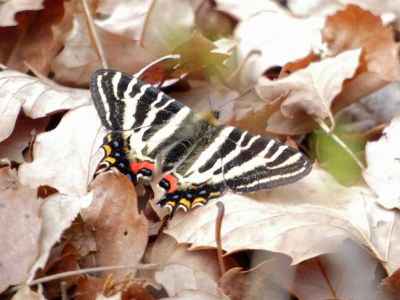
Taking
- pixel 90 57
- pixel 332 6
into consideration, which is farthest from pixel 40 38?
pixel 332 6

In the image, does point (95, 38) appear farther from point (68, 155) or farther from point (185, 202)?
point (185, 202)

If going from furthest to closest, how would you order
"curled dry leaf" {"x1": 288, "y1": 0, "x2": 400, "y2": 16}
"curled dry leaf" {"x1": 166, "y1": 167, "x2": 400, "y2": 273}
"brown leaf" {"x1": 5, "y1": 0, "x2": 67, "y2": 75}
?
"curled dry leaf" {"x1": 288, "y1": 0, "x2": 400, "y2": 16} → "brown leaf" {"x1": 5, "y1": 0, "x2": 67, "y2": 75} → "curled dry leaf" {"x1": 166, "y1": 167, "x2": 400, "y2": 273}

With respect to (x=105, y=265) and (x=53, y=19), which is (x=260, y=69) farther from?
(x=105, y=265)

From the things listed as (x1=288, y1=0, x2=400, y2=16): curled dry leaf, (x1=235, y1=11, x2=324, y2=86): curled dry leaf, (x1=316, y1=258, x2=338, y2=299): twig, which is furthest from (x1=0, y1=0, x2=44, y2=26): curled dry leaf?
(x1=316, y1=258, x2=338, y2=299): twig

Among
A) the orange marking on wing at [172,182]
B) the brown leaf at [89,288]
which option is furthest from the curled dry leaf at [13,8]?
the brown leaf at [89,288]

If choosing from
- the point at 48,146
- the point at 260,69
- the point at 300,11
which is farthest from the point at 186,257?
the point at 300,11

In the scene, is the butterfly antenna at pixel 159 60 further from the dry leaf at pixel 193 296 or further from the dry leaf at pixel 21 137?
the dry leaf at pixel 193 296

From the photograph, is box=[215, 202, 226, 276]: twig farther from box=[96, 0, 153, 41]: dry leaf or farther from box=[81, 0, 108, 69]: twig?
box=[96, 0, 153, 41]: dry leaf

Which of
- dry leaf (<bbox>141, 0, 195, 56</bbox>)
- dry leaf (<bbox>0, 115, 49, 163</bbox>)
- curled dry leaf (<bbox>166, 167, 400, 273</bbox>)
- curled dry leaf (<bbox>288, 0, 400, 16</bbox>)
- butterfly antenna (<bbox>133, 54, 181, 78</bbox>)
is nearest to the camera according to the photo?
curled dry leaf (<bbox>166, 167, 400, 273</bbox>)
